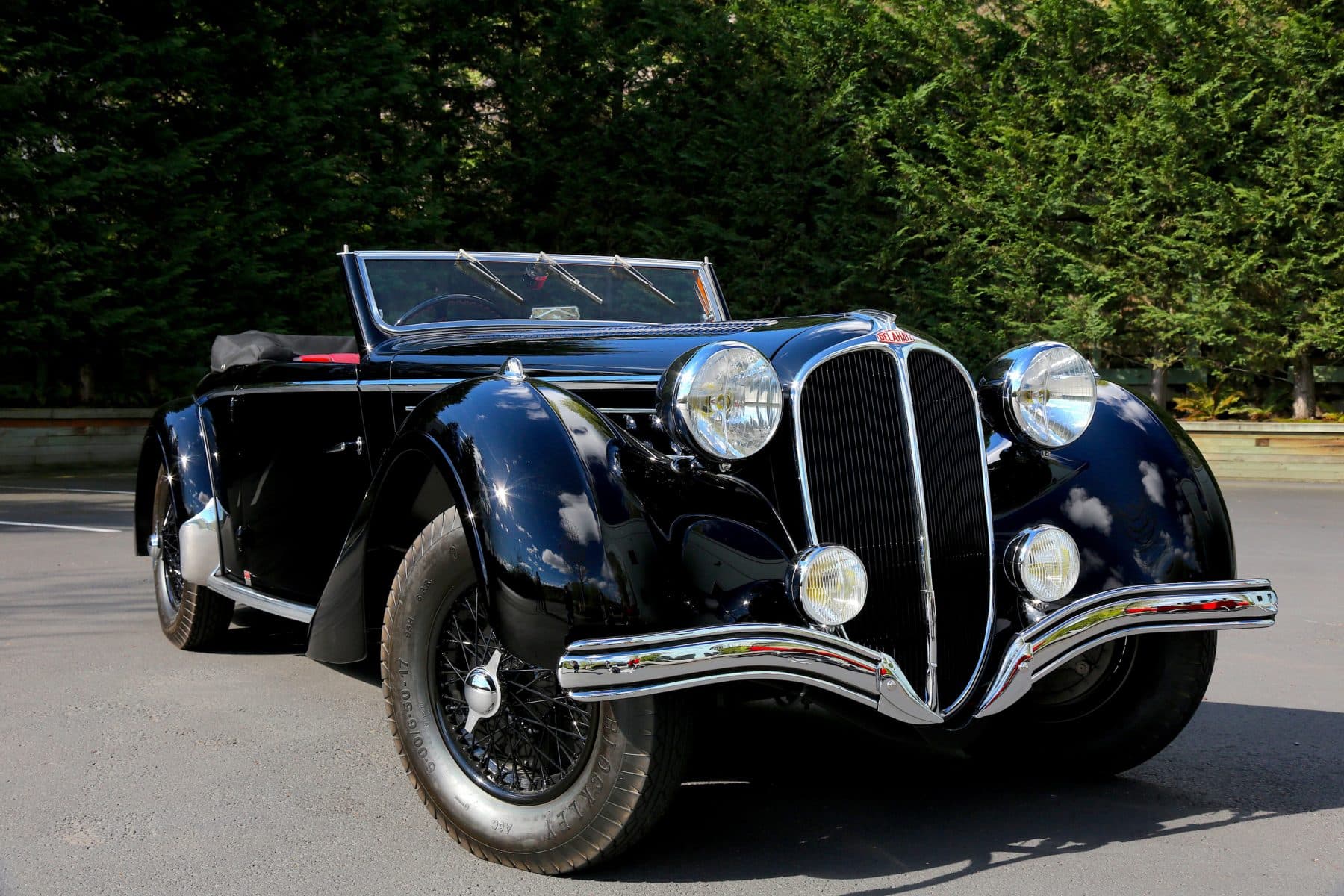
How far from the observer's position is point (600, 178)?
669 inches

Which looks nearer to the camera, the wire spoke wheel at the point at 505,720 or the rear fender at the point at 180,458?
the wire spoke wheel at the point at 505,720

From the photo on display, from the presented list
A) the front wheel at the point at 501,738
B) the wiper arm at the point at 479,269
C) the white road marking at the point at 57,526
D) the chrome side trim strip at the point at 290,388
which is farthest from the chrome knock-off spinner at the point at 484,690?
the white road marking at the point at 57,526

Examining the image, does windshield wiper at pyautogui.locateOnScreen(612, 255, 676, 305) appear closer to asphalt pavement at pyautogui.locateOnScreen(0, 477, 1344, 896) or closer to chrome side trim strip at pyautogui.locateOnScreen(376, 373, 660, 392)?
chrome side trim strip at pyautogui.locateOnScreen(376, 373, 660, 392)

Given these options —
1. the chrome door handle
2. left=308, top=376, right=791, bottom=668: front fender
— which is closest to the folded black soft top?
the chrome door handle

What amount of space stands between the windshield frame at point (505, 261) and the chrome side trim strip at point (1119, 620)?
70.7 inches

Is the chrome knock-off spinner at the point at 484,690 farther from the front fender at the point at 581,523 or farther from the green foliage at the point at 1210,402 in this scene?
the green foliage at the point at 1210,402

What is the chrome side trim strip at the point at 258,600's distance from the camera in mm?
4129

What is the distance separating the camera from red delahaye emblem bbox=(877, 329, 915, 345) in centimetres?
304

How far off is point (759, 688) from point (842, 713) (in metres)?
0.19

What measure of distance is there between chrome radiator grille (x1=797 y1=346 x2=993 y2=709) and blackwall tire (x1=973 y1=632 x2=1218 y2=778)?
1.19ft

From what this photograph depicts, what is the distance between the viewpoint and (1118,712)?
341cm

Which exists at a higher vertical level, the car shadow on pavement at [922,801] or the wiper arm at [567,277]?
the wiper arm at [567,277]

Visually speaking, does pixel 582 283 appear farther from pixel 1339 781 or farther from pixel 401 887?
pixel 1339 781

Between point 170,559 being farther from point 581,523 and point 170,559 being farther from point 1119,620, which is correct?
point 1119,620
